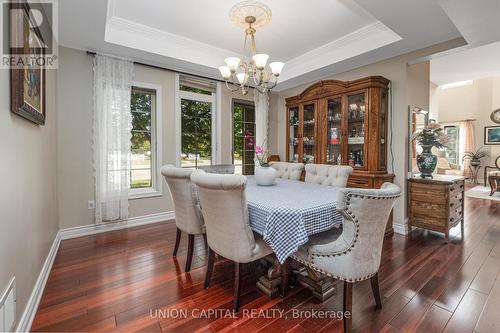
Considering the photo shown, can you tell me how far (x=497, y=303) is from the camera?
1.76 m

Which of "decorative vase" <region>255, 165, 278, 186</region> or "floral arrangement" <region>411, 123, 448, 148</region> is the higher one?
"floral arrangement" <region>411, 123, 448, 148</region>

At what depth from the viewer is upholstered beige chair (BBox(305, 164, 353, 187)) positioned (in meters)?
2.60

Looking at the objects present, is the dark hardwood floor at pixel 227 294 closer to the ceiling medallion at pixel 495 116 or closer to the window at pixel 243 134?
the window at pixel 243 134

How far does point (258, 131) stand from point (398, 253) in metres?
3.09

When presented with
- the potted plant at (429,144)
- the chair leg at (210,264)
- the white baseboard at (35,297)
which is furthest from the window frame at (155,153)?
the potted plant at (429,144)

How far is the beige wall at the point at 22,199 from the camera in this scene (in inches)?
47.1

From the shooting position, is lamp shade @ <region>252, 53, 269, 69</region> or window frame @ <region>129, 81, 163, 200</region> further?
window frame @ <region>129, 81, 163, 200</region>

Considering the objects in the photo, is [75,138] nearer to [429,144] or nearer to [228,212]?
[228,212]

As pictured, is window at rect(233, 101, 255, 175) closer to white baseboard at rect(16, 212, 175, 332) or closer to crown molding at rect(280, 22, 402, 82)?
crown molding at rect(280, 22, 402, 82)

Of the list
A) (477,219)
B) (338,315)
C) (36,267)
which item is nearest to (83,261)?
(36,267)

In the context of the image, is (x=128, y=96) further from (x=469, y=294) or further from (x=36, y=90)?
(x=469, y=294)

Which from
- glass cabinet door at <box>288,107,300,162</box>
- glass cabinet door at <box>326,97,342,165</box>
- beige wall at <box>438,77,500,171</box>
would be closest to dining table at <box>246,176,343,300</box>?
glass cabinet door at <box>326,97,342,165</box>

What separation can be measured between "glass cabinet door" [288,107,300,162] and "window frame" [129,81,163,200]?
233cm

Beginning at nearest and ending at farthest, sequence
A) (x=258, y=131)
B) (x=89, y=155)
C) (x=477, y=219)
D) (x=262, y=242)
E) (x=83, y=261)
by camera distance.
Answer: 1. (x=262, y=242)
2. (x=83, y=261)
3. (x=89, y=155)
4. (x=477, y=219)
5. (x=258, y=131)
